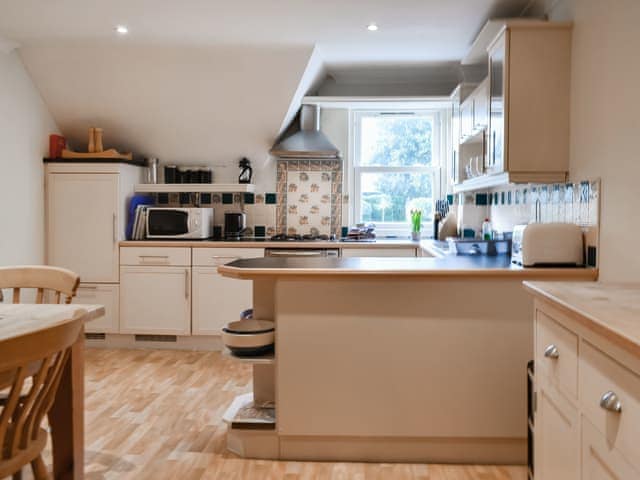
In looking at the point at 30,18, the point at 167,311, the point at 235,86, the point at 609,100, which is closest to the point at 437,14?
the point at 609,100

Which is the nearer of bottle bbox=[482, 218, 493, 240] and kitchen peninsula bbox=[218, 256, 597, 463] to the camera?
kitchen peninsula bbox=[218, 256, 597, 463]

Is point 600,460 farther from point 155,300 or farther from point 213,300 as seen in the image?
point 155,300

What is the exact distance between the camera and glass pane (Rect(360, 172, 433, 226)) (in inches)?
218

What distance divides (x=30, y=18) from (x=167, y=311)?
2305 mm

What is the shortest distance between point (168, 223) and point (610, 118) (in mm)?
3527

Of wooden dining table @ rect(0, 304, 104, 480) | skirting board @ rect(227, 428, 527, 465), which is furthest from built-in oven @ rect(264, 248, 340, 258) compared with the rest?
wooden dining table @ rect(0, 304, 104, 480)

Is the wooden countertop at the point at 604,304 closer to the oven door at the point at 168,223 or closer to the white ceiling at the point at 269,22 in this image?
the white ceiling at the point at 269,22

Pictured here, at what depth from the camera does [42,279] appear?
8.23ft

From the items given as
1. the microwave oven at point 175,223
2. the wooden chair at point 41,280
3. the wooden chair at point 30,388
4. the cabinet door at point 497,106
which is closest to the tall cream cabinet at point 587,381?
the wooden chair at point 30,388

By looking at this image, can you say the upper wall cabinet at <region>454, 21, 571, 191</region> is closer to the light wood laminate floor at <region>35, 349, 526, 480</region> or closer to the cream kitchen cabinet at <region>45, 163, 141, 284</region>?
the light wood laminate floor at <region>35, 349, 526, 480</region>

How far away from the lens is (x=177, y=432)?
3068 millimetres

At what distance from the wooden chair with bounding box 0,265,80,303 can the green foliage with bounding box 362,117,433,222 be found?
3448mm

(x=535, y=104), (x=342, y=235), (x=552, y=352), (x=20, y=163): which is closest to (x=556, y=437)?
(x=552, y=352)

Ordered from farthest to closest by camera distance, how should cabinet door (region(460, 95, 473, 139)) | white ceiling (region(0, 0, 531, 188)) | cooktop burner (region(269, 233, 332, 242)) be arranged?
cooktop burner (region(269, 233, 332, 242)) < cabinet door (region(460, 95, 473, 139)) < white ceiling (region(0, 0, 531, 188))
